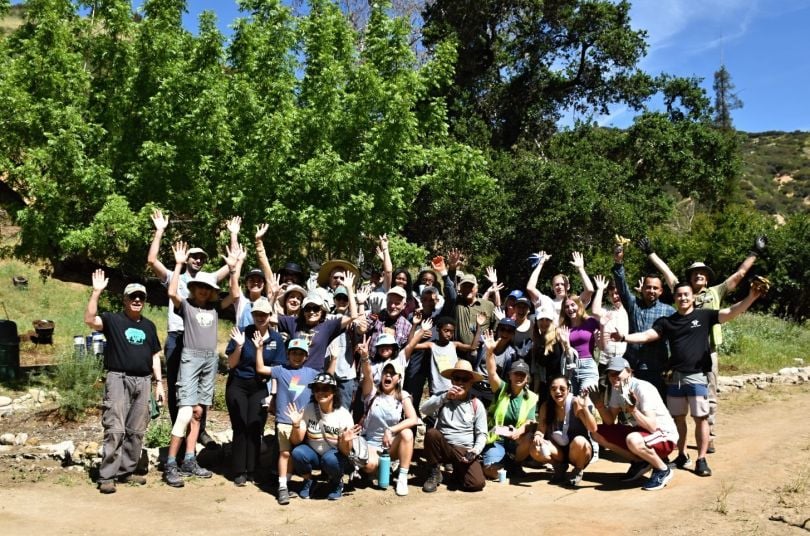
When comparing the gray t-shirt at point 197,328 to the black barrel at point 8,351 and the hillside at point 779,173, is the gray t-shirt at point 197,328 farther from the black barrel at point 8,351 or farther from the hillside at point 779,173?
the hillside at point 779,173

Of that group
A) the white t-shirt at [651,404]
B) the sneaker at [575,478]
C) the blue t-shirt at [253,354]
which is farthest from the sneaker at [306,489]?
the white t-shirt at [651,404]

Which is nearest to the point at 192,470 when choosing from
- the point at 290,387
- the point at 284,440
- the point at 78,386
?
the point at 284,440

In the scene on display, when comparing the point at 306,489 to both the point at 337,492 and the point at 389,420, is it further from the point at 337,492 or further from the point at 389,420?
the point at 389,420

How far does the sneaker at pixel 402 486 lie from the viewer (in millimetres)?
6806

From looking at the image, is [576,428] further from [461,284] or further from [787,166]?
[787,166]

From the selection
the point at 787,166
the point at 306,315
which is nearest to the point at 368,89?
the point at 306,315

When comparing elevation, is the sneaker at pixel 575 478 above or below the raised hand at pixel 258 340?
below

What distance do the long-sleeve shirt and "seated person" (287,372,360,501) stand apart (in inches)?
36.8

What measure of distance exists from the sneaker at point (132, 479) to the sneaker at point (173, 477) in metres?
0.22

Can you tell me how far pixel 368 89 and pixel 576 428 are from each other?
6307 millimetres

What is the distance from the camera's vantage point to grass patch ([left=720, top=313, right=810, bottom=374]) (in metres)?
15.3

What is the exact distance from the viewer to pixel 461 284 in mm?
8359

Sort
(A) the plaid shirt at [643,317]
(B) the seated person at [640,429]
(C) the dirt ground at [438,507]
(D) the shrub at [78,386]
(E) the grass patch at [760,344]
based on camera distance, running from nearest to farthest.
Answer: (C) the dirt ground at [438,507] < (B) the seated person at [640,429] < (A) the plaid shirt at [643,317] < (D) the shrub at [78,386] < (E) the grass patch at [760,344]

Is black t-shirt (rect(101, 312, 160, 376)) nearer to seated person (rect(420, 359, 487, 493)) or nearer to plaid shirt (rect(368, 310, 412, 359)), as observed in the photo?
plaid shirt (rect(368, 310, 412, 359))
